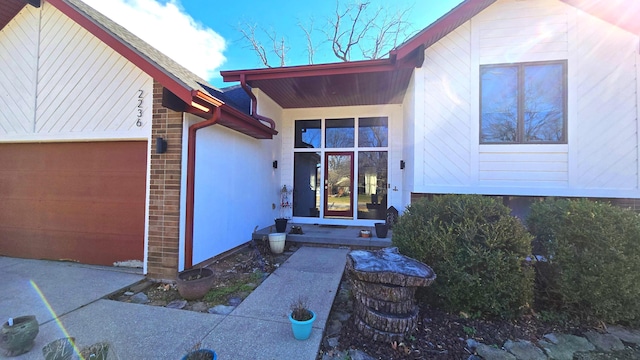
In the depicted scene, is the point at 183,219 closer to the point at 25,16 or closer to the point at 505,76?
the point at 25,16

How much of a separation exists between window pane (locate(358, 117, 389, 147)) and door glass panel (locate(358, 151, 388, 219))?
0.26 metres

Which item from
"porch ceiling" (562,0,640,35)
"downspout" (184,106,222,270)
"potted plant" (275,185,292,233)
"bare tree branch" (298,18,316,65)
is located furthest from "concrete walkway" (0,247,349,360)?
"bare tree branch" (298,18,316,65)

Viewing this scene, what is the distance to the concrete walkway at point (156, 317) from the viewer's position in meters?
2.43

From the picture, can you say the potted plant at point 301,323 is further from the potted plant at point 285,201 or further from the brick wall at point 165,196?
the potted plant at point 285,201

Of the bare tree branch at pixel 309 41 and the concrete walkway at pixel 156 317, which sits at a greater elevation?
the bare tree branch at pixel 309 41

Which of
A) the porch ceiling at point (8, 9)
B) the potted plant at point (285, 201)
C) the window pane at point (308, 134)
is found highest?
the porch ceiling at point (8, 9)

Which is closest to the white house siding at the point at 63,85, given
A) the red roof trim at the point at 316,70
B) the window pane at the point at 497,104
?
the red roof trim at the point at 316,70

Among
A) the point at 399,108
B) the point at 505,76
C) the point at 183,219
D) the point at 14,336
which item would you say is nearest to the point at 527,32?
the point at 505,76

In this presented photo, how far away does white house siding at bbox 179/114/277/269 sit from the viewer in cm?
436

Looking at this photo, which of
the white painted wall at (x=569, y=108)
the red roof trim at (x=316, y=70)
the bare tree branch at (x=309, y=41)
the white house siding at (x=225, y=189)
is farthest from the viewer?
the bare tree branch at (x=309, y=41)

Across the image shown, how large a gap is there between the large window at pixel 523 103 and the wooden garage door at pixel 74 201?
6143mm

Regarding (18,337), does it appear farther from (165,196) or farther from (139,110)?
(139,110)

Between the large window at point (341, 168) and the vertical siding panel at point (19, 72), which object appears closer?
the vertical siding panel at point (19, 72)

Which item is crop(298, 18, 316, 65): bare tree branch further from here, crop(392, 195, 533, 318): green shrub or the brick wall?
crop(392, 195, 533, 318): green shrub
